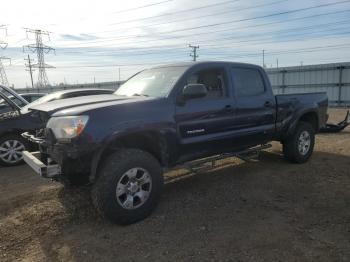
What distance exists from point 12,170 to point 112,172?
13.3 ft

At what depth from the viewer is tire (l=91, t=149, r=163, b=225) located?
13.9 ft

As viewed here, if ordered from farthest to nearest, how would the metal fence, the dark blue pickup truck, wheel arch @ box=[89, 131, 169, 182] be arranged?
the metal fence, wheel arch @ box=[89, 131, 169, 182], the dark blue pickup truck

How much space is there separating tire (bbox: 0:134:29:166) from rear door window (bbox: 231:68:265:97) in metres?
4.53

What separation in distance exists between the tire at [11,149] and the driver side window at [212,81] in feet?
13.8

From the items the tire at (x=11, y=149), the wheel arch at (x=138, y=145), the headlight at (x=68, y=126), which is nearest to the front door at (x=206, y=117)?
the wheel arch at (x=138, y=145)

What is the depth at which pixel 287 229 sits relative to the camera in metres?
4.32

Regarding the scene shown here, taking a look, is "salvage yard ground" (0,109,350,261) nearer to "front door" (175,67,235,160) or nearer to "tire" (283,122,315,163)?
"tire" (283,122,315,163)

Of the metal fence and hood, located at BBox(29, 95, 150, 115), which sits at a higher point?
hood, located at BBox(29, 95, 150, 115)

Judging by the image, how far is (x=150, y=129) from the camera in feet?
15.2

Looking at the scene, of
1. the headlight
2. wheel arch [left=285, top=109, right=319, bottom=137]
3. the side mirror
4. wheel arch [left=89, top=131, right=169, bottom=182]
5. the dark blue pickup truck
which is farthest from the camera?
wheel arch [left=285, top=109, right=319, bottom=137]

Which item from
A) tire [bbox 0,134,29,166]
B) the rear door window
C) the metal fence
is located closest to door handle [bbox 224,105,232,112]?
the rear door window

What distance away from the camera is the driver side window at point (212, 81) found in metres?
5.50

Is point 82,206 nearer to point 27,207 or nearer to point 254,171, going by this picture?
point 27,207

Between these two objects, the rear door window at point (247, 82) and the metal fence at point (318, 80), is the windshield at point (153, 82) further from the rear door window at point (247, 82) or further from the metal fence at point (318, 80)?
the metal fence at point (318, 80)
